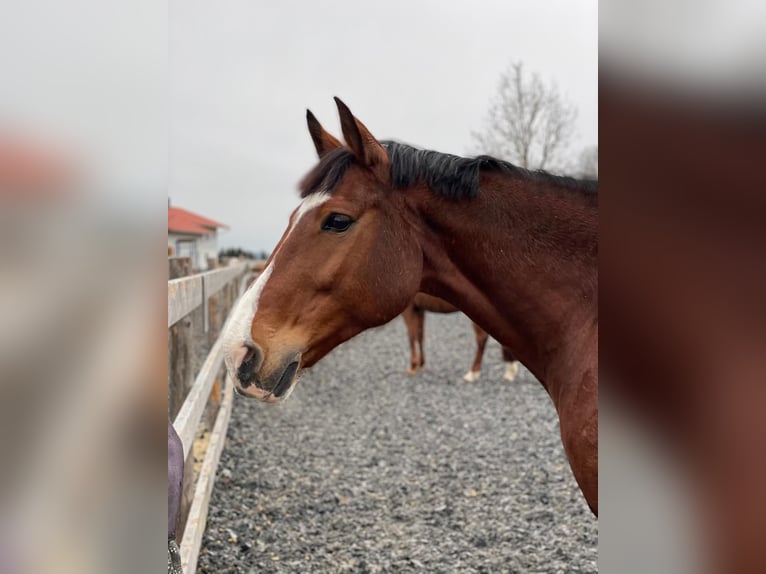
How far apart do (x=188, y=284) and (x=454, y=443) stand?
3.12 m

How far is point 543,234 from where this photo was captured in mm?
1822

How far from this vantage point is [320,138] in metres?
2.09

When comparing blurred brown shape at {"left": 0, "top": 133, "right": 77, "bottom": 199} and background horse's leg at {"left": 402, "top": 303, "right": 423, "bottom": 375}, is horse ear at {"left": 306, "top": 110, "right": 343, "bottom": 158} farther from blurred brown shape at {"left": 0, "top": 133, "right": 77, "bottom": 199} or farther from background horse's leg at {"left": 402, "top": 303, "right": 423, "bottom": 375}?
background horse's leg at {"left": 402, "top": 303, "right": 423, "bottom": 375}

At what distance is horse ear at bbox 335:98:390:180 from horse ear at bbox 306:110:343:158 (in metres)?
0.19

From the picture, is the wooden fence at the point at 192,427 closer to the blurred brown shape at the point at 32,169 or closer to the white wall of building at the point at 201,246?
the blurred brown shape at the point at 32,169

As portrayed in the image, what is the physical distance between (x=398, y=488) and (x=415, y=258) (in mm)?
2552

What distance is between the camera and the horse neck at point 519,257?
1.79 metres

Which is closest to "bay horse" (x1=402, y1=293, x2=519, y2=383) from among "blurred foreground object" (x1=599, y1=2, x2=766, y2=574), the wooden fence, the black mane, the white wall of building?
the wooden fence

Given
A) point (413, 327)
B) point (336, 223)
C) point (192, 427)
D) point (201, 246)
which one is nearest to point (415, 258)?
point (336, 223)

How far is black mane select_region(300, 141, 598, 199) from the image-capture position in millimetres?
1856

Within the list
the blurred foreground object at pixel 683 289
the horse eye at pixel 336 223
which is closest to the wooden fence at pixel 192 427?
the horse eye at pixel 336 223

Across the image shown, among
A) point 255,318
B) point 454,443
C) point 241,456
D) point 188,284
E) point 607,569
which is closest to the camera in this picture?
point 607,569

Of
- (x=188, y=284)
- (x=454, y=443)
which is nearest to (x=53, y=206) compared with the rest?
(x=188, y=284)

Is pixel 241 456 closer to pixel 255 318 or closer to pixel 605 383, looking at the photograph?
pixel 255 318
